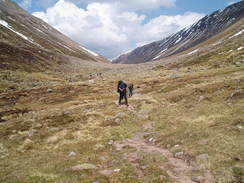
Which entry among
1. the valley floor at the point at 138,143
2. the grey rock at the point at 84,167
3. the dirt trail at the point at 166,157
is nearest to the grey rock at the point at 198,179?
the valley floor at the point at 138,143

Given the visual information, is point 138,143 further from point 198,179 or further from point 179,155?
point 198,179

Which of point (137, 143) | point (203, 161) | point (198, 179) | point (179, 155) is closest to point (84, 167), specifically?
point (137, 143)

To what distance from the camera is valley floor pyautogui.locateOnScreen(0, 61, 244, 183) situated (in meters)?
12.5

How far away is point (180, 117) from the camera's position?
23875 millimetres

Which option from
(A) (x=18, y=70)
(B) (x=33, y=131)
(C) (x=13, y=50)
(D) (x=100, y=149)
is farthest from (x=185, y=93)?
(C) (x=13, y=50)

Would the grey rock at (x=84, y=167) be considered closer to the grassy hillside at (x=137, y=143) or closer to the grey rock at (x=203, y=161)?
the grassy hillside at (x=137, y=143)

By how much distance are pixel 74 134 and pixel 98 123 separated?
4001 millimetres

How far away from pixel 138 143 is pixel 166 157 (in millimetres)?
4415

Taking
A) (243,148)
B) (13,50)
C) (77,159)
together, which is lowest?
(77,159)

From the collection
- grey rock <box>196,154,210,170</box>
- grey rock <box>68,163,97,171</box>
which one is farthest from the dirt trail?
grey rock <box>68,163,97,171</box>

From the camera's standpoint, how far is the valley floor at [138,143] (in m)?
12.5

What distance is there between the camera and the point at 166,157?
582 inches

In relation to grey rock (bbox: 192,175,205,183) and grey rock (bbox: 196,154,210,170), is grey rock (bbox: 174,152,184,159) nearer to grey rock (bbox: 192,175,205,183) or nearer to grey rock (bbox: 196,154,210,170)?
grey rock (bbox: 196,154,210,170)

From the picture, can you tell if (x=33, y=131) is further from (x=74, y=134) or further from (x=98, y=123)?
(x=98, y=123)
